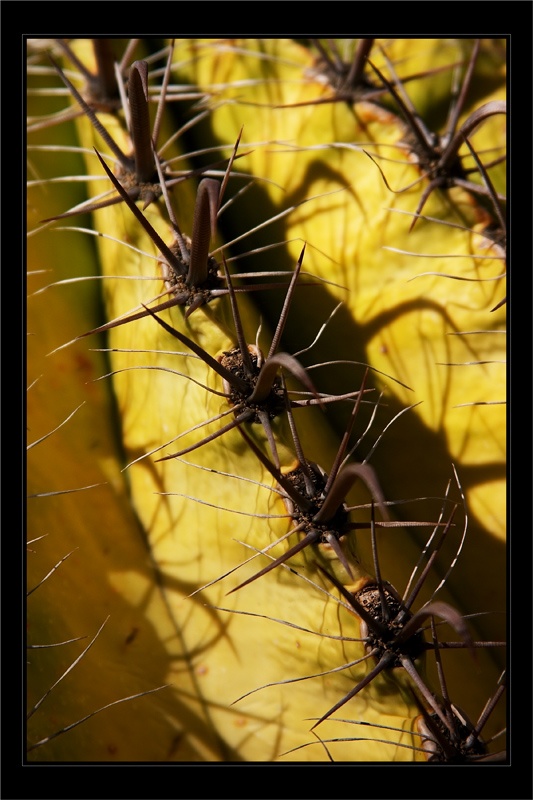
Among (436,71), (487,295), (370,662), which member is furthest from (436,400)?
(436,71)

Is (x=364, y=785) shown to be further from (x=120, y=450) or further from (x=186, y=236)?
(x=186, y=236)

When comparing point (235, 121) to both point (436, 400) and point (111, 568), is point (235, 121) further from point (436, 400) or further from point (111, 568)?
point (111, 568)

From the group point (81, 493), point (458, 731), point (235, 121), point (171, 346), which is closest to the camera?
point (458, 731)

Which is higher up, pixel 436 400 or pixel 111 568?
pixel 436 400

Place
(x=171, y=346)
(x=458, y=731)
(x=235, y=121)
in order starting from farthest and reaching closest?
(x=235, y=121) < (x=171, y=346) < (x=458, y=731)

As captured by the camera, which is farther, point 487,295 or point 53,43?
point 53,43
